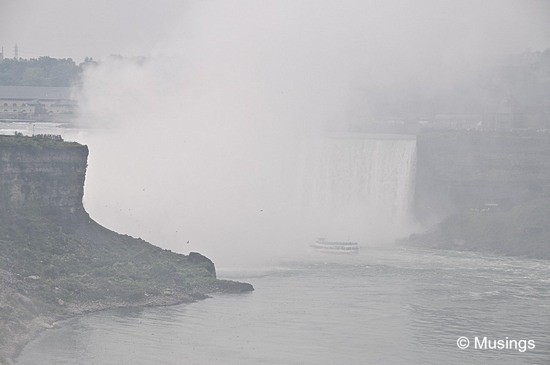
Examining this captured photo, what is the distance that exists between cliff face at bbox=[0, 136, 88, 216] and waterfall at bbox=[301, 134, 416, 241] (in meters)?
29.1

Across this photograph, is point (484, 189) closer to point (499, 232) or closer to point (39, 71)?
point (499, 232)

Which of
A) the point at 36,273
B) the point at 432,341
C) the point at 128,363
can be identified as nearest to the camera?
the point at 128,363

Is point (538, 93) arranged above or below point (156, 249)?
above

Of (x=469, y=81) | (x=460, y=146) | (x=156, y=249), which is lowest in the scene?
(x=156, y=249)

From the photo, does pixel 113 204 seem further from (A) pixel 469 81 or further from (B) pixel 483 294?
(A) pixel 469 81

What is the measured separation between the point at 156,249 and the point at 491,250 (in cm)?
2196

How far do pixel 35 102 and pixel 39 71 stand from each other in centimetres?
1838

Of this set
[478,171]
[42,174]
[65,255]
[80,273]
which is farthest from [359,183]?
[80,273]

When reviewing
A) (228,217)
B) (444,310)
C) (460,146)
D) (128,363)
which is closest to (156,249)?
(444,310)

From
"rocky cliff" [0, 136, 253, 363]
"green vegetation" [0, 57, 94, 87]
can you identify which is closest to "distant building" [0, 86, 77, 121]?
"green vegetation" [0, 57, 94, 87]

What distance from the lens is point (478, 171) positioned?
288 ft

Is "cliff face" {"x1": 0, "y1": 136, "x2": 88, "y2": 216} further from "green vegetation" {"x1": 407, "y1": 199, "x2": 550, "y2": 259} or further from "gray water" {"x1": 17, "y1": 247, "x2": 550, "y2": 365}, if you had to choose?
"green vegetation" {"x1": 407, "y1": 199, "x2": 550, "y2": 259}

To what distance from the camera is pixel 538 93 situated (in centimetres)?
11819

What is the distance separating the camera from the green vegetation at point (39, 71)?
134m
